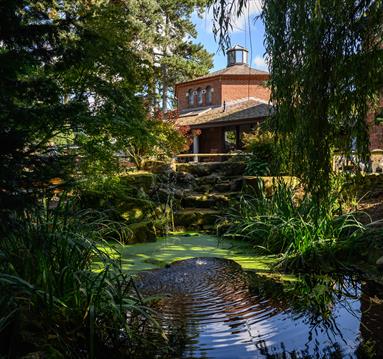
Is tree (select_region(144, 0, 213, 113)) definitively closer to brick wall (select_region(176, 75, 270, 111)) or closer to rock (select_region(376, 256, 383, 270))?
brick wall (select_region(176, 75, 270, 111))

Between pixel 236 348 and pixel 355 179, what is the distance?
74.6 inches

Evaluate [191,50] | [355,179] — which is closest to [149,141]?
[355,179]

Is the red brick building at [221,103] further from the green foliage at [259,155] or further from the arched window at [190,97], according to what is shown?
the green foliage at [259,155]

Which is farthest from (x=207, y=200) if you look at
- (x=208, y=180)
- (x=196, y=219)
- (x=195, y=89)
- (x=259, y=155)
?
(x=195, y=89)

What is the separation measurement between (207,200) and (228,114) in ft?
45.9

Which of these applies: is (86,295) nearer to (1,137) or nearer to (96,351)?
(96,351)

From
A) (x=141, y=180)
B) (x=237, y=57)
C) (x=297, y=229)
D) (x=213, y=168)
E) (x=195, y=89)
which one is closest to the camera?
(x=297, y=229)

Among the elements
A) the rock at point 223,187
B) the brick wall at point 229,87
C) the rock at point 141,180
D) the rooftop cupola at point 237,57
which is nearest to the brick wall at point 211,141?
the brick wall at point 229,87

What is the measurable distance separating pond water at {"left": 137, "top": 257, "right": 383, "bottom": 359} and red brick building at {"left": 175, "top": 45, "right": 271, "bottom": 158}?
1726 centimetres

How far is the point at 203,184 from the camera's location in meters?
11.3

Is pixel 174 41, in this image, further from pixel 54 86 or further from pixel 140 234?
pixel 54 86

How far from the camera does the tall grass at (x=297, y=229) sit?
16.4 feet

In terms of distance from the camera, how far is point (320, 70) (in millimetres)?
3031

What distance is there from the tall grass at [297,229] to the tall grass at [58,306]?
8.17ft
